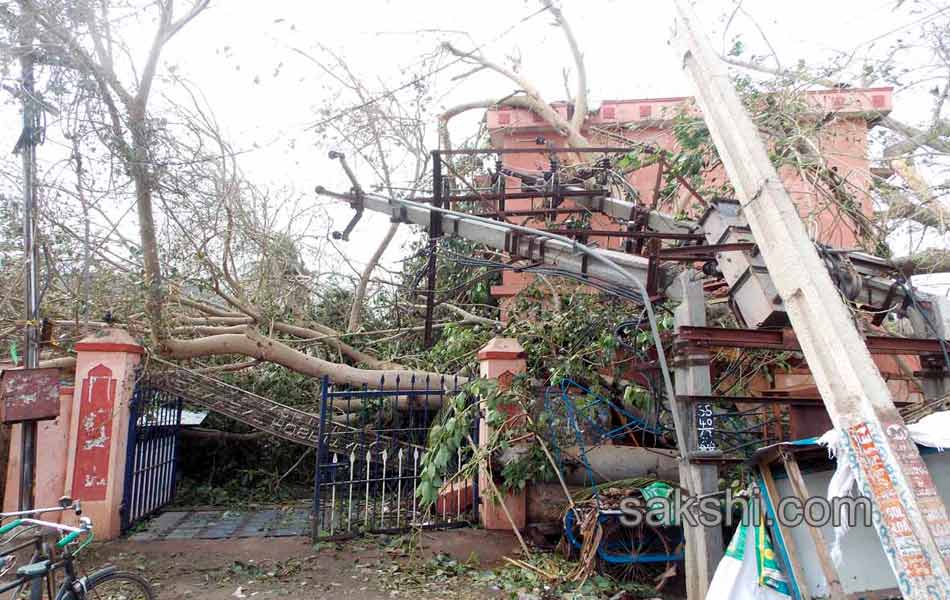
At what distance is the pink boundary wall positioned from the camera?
6695 millimetres

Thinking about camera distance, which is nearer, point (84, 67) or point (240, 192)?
point (84, 67)

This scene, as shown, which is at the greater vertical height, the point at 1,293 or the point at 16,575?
the point at 1,293

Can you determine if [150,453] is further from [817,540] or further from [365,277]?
[817,540]

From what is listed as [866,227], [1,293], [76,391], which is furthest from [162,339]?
[866,227]

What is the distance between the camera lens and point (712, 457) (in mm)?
5027

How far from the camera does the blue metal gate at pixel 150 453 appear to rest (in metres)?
7.32

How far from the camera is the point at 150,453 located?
8.03 meters

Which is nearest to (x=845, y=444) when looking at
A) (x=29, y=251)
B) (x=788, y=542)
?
(x=788, y=542)

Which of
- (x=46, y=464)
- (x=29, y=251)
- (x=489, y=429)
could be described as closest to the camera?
(x=29, y=251)

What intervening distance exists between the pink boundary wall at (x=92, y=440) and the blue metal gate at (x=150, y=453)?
0.15m

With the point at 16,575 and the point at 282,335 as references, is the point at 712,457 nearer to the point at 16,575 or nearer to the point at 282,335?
the point at 16,575

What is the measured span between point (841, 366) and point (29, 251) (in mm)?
6116

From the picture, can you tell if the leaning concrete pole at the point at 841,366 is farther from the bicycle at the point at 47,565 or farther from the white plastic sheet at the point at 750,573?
the bicycle at the point at 47,565

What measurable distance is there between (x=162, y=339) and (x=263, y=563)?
10.4ft
